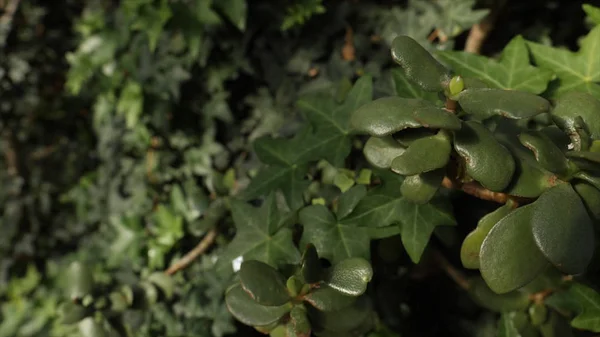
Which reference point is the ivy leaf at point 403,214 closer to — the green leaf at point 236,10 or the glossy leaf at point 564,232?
the glossy leaf at point 564,232

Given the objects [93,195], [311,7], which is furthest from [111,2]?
[311,7]

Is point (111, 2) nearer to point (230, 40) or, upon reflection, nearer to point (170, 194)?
point (230, 40)

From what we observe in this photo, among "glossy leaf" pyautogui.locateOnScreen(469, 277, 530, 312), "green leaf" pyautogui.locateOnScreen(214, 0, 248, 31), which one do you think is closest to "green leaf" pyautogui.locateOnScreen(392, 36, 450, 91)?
"glossy leaf" pyautogui.locateOnScreen(469, 277, 530, 312)

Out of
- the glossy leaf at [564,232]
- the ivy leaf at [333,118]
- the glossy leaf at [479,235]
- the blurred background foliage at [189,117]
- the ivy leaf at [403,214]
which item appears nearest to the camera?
the glossy leaf at [564,232]

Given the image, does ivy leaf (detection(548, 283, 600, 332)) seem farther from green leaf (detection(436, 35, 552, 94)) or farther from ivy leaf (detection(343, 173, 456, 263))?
green leaf (detection(436, 35, 552, 94))

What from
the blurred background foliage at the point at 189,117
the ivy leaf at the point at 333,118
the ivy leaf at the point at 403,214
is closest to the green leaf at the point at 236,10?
the blurred background foliage at the point at 189,117

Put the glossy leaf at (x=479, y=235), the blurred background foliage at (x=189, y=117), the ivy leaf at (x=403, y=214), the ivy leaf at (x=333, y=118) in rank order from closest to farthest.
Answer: the glossy leaf at (x=479, y=235) < the ivy leaf at (x=403, y=214) < the ivy leaf at (x=333, y=118) < the blurred background foliage at (x=189, y=117)

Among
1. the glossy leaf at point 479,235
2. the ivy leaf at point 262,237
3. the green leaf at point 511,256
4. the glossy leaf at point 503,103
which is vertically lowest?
the ivy leaf at point 262,237

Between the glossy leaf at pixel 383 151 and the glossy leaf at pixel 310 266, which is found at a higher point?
the glossy leaf at pixel 383 151
